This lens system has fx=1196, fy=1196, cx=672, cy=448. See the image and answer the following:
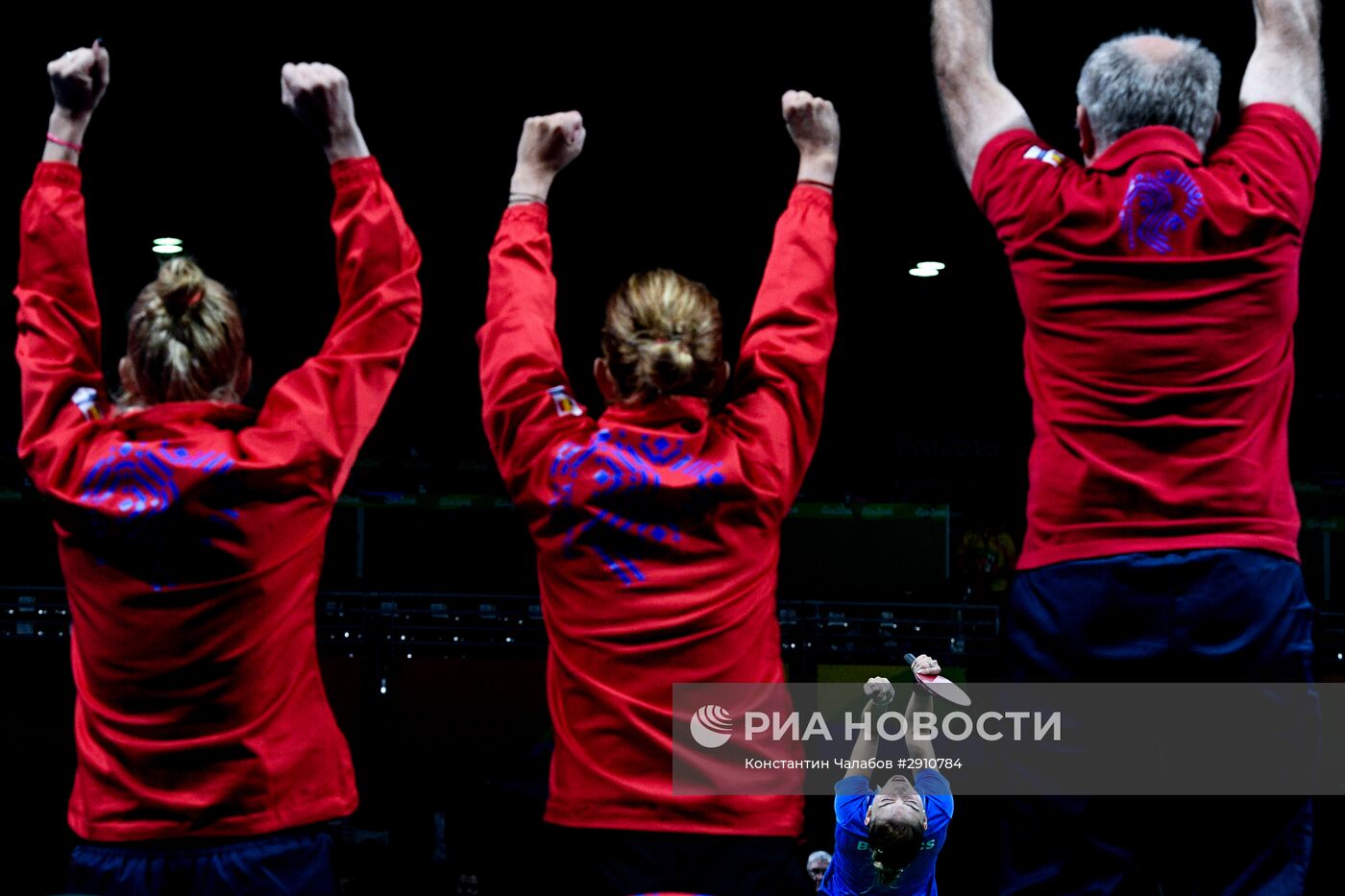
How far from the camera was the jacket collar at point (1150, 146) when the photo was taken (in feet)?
5.14

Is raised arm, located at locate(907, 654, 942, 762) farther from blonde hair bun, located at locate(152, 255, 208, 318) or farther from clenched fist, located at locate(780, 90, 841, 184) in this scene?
blonde hair bun, located at locate(152, 255, 208, 318)

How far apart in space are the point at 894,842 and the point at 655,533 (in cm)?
184

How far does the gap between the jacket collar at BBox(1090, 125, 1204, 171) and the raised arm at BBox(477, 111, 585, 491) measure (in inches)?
31.7

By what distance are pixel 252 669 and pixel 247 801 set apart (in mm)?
175

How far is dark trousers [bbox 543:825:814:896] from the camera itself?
1.56 metres

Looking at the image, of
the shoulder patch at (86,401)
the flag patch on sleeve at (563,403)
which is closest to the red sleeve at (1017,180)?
the flag patch on sleeve at (563,403)

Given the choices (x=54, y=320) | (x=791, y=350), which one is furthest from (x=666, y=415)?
(x=54, y=320)

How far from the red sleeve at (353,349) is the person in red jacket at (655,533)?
0.49 ft

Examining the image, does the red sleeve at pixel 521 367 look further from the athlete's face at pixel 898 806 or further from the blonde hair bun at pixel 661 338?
the athlete's face at pixel 898 806

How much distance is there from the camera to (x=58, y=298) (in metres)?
1.76

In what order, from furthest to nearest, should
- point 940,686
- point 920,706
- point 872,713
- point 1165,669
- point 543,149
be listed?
point 872,713 < point 940,686 < point 920,706 < point 543,149 < point 1165,669

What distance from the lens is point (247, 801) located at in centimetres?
160


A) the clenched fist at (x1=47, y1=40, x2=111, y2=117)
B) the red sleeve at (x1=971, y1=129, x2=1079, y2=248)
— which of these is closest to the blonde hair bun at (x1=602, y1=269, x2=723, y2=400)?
the red sleeve at (x1=971, y1=129, x2=1079, y2=248)

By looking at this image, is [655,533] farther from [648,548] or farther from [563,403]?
[563,403]
